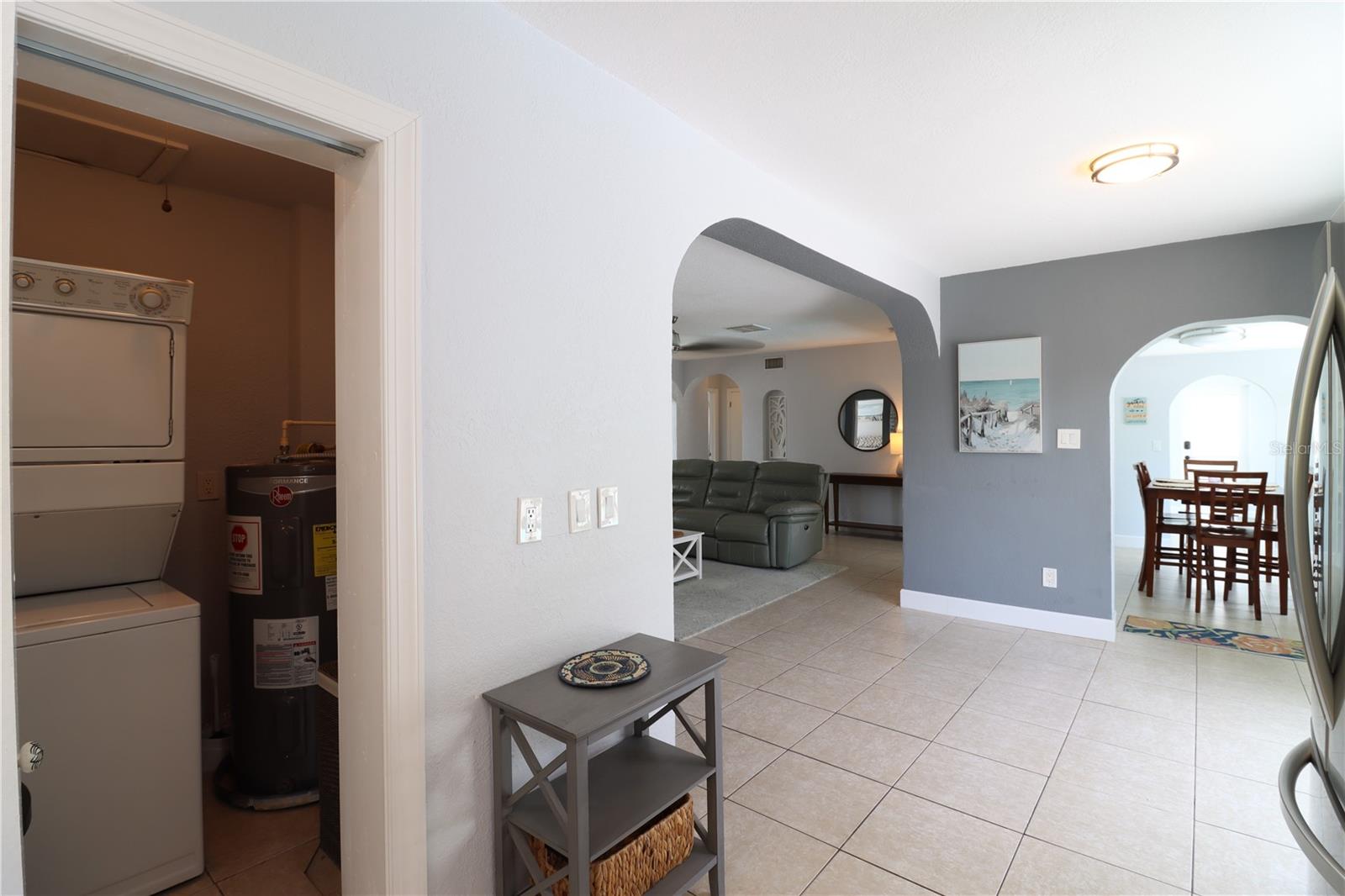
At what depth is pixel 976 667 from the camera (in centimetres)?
347

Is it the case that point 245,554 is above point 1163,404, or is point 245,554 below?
below

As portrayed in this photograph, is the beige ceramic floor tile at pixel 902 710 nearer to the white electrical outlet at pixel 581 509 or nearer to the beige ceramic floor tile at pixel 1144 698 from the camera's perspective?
the beige ceramic floor tile at pixel 1144 698

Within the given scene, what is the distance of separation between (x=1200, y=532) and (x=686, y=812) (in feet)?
15.8

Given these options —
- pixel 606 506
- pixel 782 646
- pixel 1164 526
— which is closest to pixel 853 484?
pixel 1164 526

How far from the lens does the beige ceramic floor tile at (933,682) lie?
313 cm

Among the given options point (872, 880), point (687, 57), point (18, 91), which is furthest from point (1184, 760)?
point (18, 91)

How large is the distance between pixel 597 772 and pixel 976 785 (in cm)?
146

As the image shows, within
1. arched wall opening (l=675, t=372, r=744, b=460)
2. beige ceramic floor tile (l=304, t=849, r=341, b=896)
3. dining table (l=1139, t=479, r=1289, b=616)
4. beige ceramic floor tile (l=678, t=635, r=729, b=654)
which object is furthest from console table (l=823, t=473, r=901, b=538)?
beige ceramic floor tile (l=304, t=849, r=341, b=896)

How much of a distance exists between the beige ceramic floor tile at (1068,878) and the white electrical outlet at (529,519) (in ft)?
5.33

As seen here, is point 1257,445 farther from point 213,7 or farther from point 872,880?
point 213,7

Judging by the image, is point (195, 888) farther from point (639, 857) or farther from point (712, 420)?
point (712, 420)

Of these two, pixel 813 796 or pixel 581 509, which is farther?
pixel 813 796

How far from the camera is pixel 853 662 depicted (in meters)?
3.56

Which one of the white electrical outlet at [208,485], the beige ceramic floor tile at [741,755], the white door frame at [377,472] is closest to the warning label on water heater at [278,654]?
the white electrical outlet at [208,485]
